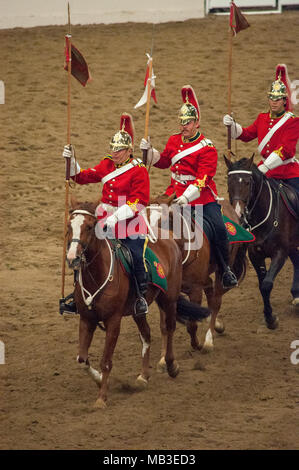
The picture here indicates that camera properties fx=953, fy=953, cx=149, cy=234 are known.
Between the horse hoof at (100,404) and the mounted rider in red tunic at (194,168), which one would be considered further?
the mounted rider in red tunic at (194,168)

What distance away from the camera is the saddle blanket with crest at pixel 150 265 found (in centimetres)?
855

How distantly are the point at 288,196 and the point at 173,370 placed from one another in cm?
288

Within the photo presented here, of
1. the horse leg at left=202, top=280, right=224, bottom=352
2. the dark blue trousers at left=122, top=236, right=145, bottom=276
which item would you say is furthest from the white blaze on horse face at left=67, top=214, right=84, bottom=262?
the horse leg at left=202, top=280, right=224, bottom=352

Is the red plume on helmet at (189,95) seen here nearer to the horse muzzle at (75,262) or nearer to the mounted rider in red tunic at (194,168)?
the mounted rider in red tunic at (194,168)

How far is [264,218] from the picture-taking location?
→ 427 inches

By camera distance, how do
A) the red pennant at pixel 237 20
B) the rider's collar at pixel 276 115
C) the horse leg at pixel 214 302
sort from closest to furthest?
the horse leg at pixel 214 302, the rider's collar at pixel 276 115, the red pennant at pixel 237 20

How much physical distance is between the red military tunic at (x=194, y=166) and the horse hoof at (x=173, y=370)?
1.76 metres

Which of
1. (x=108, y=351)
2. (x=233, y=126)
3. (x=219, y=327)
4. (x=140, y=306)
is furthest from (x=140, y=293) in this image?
(x=233, y=126)

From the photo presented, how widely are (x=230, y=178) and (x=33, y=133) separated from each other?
7098 mm

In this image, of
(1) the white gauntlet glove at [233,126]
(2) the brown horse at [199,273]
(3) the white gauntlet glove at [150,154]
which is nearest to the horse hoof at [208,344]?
(2) the brown horse at [199,273]

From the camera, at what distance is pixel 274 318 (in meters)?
10.8

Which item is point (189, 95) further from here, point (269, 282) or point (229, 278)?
point (269, 282)

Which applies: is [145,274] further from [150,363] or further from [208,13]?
[208,13]

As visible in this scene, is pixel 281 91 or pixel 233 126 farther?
pixel 233 126
